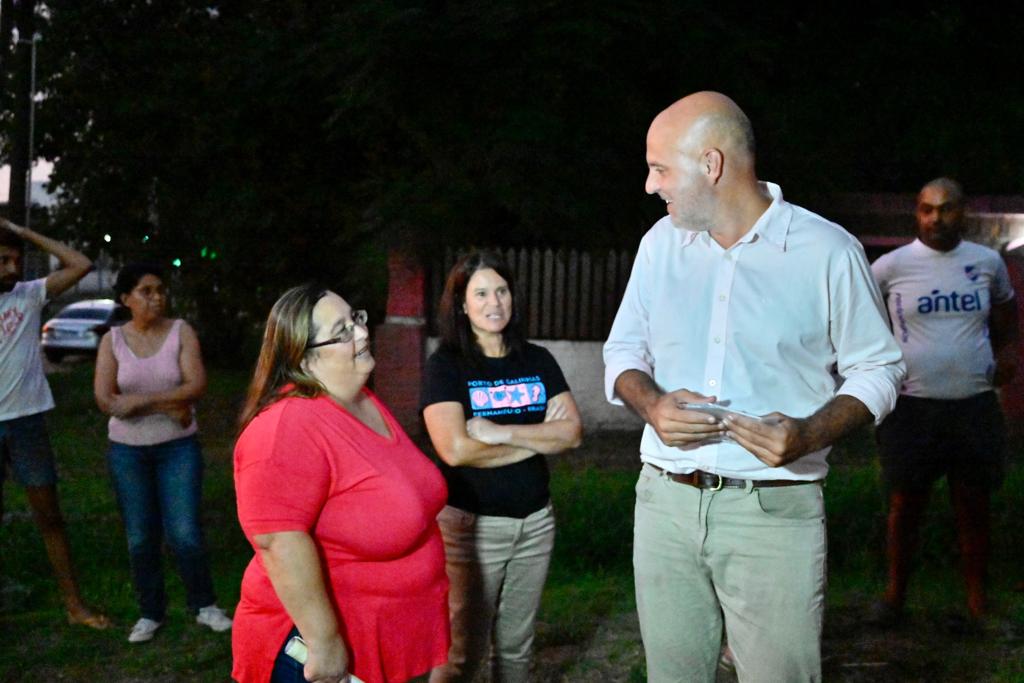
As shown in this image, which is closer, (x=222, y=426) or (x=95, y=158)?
(x=222, y=426)

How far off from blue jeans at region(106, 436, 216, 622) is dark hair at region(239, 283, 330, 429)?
267cm

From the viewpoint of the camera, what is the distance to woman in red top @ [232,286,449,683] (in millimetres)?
3037

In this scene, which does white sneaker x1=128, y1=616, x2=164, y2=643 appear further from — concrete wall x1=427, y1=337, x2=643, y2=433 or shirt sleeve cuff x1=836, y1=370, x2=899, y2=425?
concrete wall x1=427, y1=337, x2=643, y2=433

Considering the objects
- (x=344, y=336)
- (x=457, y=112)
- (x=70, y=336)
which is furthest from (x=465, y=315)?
(x=70, y=336)

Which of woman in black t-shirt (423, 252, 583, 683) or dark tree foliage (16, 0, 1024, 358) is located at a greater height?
dark tree foliage (16, 0, 1024, 358)

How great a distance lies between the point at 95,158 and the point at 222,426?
20.7 feet

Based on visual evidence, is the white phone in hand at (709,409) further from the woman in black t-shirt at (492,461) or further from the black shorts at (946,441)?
the black shorts at (946,441)

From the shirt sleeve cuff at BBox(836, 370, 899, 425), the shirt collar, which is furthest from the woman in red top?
the shirt sleeve cuff at BBox(836, 370, 899, 425)

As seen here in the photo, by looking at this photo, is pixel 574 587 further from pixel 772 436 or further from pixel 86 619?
pixel 772 436

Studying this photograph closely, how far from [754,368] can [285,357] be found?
124 centimetres

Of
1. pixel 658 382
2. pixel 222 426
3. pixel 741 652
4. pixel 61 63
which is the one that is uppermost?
pixel 61 63

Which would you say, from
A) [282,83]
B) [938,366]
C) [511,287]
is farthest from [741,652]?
[282,83]

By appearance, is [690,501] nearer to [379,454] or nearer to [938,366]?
[379,454]

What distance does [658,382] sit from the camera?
338 centimetres
